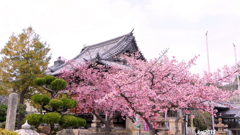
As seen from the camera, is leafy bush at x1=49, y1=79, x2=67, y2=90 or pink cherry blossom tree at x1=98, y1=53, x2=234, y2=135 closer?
pink cherry blossom tree at x1=98, y1=53, x2=234, y2=135

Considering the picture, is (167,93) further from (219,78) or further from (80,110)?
(80,110)

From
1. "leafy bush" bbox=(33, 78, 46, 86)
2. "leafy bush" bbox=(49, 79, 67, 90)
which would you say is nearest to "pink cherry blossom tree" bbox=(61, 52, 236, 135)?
"leafy bush" bbox=(49, 79, 67, 90)

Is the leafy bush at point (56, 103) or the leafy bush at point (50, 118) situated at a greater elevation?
the leafy bush at point (56, 103)

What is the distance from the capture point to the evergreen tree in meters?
16.0

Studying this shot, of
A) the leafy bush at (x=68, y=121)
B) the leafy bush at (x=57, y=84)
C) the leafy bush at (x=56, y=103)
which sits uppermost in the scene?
the leafy bush at (x=57, y=84)

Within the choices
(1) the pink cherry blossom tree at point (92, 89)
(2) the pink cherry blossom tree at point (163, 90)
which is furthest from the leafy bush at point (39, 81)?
(2) the pink cherry blossom tree at point (163, 90)

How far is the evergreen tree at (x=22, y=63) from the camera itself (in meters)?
16.0

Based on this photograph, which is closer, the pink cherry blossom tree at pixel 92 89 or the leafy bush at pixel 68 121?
the leafy bush at pixel 68 121

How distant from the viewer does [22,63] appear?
15.8 m

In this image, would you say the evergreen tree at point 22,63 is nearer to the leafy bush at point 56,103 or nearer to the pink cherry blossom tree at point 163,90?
the leafy bush at point 56,103

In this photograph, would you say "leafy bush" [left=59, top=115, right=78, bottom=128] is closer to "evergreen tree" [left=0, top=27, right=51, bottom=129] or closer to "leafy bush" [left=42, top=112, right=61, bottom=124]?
"leafy bush" [left=42, top=112, right=61, bottom=124]

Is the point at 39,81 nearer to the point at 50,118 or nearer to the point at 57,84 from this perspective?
the point at 57,84

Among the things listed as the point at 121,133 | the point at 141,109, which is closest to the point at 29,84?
the point at 121,133

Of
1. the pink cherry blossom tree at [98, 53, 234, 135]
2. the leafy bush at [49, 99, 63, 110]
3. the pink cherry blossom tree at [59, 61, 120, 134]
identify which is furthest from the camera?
the pink cherry blossom tree at [59, 61, 120, 134]
